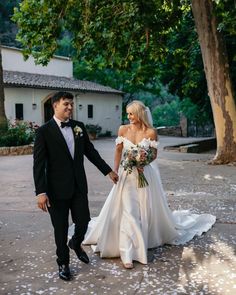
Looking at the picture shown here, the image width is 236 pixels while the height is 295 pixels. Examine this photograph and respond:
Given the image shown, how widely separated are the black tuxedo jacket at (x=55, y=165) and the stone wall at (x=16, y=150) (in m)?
14.2

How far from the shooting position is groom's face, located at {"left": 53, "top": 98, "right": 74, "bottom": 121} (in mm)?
4387

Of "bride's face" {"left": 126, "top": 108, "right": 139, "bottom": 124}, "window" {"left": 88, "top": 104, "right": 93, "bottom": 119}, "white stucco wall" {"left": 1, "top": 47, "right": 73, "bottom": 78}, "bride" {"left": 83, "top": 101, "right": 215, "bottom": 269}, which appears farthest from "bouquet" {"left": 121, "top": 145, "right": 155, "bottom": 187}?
"window" {"left": 88, "top": 104, "right": 93, "bottom": 119}

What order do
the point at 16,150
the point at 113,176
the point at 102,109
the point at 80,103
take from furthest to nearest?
1. the point at 102,109
2. the point at 80,103
3. the point at 16,150
4. the point at 113,176

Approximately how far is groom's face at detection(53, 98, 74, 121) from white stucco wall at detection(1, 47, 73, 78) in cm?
2840

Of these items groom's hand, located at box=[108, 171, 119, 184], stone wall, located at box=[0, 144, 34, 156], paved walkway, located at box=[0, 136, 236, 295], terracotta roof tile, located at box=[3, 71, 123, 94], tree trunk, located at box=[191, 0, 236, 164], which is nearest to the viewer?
paved walkway, located at box=[0, 136, 236, 295]

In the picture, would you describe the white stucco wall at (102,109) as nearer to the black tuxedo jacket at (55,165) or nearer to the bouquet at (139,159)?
the bouquet at (139,159)

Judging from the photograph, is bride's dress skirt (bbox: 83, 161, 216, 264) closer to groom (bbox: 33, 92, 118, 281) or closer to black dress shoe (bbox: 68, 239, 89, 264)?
black dress shoe (bbox: 68, 239, 89, 264)

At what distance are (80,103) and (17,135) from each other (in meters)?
14.9

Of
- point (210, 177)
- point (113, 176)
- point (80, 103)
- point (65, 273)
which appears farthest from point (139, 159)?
point (80, 103)

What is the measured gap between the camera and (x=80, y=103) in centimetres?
3344

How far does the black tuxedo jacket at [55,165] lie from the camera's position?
4.32 m

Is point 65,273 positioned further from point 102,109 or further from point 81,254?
point 102,109

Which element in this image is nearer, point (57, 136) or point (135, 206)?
point (57, 136)

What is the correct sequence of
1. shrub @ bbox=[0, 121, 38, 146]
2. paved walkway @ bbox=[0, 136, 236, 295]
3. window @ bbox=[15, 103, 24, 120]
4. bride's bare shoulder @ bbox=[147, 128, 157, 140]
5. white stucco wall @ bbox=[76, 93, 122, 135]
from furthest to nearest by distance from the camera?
white stucco wall @ bbox=[76, 93, 122, 135], window @ bbox=[15, 103, 24, 120], shrub @ bbox=[0, 121, 38, 146], bride's bare shoulder @ bbox=[147, 128, 157, 140], paved walkway @ bbox=[0, 136, 236, 295]
